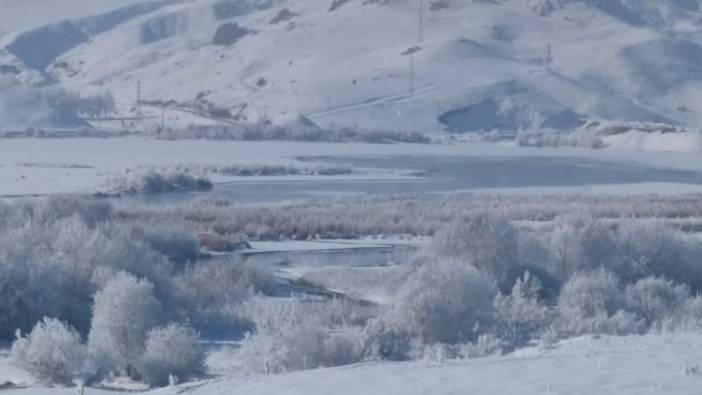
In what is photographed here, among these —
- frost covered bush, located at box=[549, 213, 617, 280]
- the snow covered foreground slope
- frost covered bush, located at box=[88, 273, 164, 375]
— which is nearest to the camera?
the snow covered foreground slope

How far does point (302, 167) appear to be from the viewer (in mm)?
58219

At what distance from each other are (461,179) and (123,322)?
3698 cm

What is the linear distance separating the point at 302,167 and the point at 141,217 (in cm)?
2284

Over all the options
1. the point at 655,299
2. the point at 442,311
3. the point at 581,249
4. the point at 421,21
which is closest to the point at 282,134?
the point at 581,249

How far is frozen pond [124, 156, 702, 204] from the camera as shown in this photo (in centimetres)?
4697

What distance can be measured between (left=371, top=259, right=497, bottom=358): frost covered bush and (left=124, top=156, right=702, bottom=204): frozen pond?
23701 millimetres

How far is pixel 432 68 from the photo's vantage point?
134875mm

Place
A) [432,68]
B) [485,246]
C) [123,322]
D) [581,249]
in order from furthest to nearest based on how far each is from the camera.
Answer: [432,68] < [581,249] < [485,246] < [123,322]

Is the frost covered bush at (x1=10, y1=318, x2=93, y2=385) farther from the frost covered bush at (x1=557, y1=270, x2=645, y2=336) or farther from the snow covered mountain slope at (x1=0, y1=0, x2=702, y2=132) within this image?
→ the snow covered mountain slope at (x1=0, y1=0, x2=702, y2=132)

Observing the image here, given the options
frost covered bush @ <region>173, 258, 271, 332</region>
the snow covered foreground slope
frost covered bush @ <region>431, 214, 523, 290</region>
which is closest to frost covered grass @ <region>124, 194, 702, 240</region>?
frost covered bush @ <region>431, 214, 523, 290</region>

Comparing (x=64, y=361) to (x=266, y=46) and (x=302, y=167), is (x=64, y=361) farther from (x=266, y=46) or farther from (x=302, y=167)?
(x=266, y=46)

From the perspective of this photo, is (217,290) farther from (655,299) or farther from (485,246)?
(655,299)

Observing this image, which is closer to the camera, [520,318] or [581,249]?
[520,318]

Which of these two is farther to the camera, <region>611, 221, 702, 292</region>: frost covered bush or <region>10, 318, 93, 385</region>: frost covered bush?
<region>611, 221, 702, 292</region>: frost covered bush
